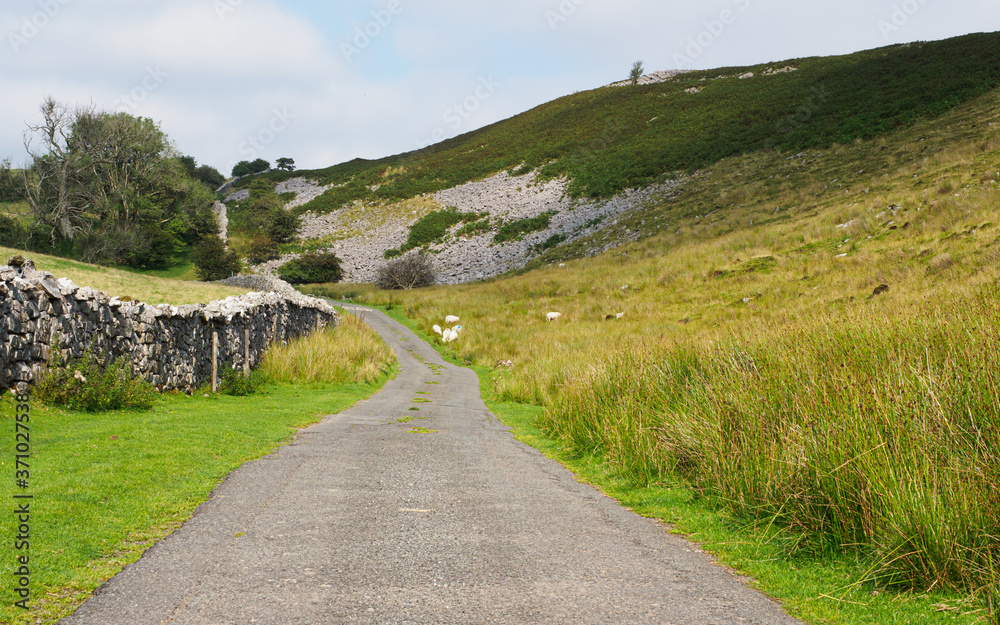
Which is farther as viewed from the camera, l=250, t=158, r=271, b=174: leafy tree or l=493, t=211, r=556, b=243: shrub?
l=250, t=158, r=271, b=174: leafy tree

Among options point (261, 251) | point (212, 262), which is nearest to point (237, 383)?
Result: point (212, 262)

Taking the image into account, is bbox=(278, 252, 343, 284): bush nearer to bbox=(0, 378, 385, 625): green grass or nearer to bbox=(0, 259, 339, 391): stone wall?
bbox=(0, 259, 339, 391): stone wall

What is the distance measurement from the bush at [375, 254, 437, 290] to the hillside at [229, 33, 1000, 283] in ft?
7.37

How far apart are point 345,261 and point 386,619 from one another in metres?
62.4

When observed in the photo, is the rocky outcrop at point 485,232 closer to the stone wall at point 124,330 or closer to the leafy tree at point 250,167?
the stone wall at point 124,330

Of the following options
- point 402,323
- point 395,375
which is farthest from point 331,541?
point 402,323

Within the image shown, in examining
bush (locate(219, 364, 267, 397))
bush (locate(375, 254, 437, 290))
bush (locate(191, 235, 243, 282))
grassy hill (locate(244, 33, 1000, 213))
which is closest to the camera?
bush (locate(219, 364, 267, 397))

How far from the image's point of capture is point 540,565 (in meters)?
4.61

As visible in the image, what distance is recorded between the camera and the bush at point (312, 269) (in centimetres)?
5784

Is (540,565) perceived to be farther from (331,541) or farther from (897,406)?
(897,406)

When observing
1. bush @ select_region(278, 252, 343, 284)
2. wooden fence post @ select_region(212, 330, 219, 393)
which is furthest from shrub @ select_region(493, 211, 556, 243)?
wooden fence post @ select_region(212, 330, 219, 393)

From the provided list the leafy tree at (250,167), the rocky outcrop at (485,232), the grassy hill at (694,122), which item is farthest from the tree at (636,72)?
the leafy tree at (250,167)

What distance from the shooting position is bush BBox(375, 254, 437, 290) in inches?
2144

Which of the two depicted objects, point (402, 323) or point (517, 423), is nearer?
point (517, 423)
